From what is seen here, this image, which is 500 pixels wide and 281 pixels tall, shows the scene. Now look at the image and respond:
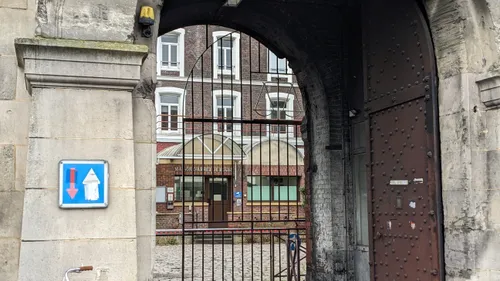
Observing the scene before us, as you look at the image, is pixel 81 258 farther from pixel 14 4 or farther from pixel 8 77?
pixel 14 4

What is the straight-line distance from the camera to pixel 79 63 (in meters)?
4.14

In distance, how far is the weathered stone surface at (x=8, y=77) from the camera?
447cm

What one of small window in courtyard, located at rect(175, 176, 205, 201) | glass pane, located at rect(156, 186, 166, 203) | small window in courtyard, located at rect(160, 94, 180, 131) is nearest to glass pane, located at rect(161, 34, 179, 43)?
small window in courtyard, located at rect(160, 94, 180, 131)

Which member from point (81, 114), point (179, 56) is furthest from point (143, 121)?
point (179, 56)

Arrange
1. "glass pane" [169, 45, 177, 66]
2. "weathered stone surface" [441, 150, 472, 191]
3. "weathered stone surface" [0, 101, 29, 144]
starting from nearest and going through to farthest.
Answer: "weathered stone surface" [0, 101, 29, 144]
"weathered stone surface" [441, 150, 472, 191]
"glass pane" [169, 45, 177, 66]

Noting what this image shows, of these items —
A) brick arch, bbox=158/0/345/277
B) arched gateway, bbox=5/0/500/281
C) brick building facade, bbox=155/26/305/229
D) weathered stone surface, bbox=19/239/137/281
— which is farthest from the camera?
brick building facade, bbox=155/26/305/229

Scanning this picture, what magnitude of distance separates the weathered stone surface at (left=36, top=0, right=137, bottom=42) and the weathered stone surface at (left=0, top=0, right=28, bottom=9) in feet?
1.71

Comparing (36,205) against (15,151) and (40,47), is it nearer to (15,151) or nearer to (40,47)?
(15,151)

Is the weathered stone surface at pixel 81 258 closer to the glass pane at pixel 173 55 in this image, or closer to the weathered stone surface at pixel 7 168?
the weathered stone surface at pixel 7 168

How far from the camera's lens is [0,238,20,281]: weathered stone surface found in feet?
14.2

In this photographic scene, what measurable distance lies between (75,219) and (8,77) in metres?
1.30

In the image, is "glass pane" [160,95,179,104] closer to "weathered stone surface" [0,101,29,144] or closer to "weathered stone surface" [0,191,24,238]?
"weathered stone surface" [0,101,29,144]

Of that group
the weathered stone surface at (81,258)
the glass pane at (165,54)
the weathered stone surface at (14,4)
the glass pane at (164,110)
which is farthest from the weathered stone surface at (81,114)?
the glass pane at (165,54)

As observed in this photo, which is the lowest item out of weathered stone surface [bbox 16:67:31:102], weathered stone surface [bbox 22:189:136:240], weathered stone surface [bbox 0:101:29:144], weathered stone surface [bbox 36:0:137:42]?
weathered stone surface [bbox 22:189:136:240]
